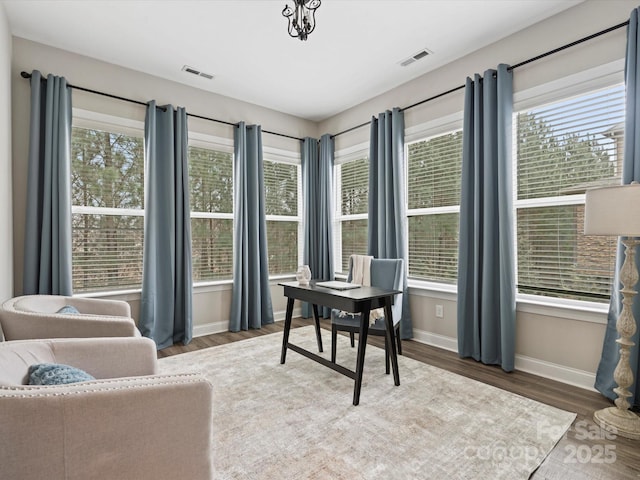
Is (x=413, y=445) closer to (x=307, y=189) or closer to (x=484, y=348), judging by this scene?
(x=484, y=348)

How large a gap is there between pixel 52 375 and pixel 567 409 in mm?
2793

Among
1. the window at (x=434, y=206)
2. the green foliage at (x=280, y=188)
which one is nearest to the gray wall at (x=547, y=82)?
the window at (x=434, y=206)

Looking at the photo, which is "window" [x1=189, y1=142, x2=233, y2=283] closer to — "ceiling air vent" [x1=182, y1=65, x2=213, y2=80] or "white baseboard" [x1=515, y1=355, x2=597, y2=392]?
"ceiling air vent" [x1=182, y1=65, x2=213, y2=80]

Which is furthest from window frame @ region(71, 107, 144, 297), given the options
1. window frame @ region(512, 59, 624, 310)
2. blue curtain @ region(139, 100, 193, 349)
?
window frame @ region(512, 59, 624, 310)

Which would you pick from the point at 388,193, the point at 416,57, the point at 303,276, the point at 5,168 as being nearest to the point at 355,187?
the point at 388,193

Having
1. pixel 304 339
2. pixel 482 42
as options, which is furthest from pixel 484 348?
pixel 482 42

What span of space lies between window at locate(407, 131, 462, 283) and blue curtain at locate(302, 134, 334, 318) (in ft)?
4.20

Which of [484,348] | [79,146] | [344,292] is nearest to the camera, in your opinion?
[344,292]

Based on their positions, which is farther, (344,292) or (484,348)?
(484,348)

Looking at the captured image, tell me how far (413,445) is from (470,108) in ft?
9.18

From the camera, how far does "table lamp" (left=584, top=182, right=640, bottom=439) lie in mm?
1817

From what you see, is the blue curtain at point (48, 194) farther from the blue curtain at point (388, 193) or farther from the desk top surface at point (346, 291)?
the blue curtain at point (388, 193)

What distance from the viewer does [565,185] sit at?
2.72 meters

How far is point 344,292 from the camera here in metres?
2.57
